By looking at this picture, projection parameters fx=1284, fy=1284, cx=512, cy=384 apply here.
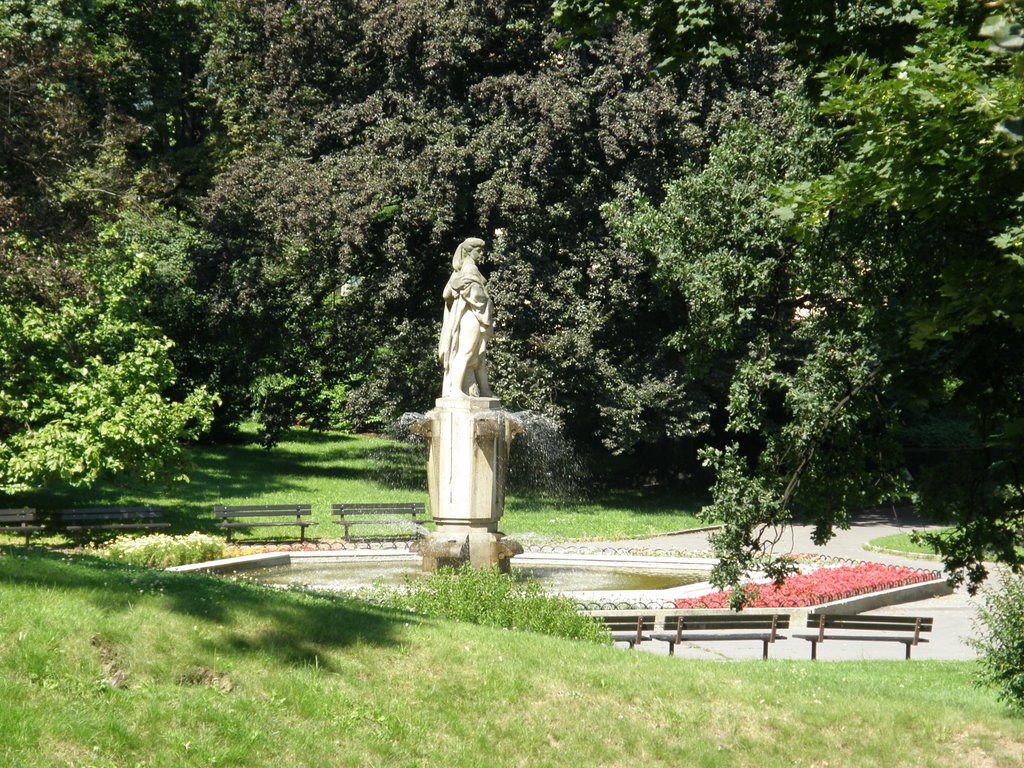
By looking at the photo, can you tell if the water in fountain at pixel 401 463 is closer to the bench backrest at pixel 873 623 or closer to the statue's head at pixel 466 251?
the statue's head at pixel 466 251

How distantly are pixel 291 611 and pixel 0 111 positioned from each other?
13.1 meters

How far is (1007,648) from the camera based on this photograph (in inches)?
424

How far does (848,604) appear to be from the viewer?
1811 cm

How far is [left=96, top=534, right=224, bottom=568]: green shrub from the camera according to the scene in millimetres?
18969

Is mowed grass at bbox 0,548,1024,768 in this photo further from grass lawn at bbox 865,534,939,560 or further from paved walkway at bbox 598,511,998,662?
grass lawn at bbox 865,534,939,560

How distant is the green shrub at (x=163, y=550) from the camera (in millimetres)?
18969

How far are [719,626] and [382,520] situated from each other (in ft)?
36.2

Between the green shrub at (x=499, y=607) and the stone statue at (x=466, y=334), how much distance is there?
4.85 meters

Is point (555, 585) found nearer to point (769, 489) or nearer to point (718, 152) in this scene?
point (718, 152)

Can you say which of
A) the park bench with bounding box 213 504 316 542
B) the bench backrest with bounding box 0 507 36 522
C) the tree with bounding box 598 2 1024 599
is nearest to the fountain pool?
the park bench with bounding box 213 504 316 542

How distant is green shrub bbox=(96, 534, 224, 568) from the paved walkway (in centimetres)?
780

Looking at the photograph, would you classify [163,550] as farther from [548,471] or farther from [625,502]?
[625,502]

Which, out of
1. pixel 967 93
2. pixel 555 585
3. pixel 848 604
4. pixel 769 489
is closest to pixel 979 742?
pixel 769 489

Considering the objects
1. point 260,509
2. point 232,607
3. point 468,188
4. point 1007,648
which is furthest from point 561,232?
point 232,607
